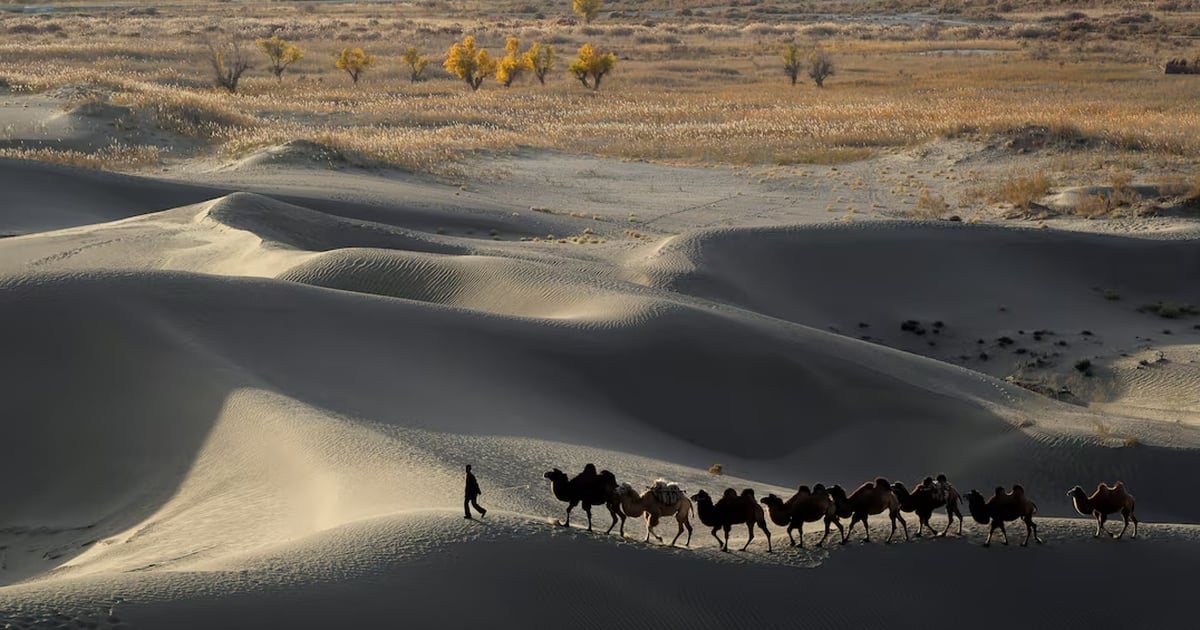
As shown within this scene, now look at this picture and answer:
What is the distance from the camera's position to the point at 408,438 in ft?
34.3

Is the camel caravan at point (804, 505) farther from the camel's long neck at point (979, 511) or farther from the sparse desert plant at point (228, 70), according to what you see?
the sparse desert plant at point (228, 70)

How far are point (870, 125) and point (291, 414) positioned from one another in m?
37.2

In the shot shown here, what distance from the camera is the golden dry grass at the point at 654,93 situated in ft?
132

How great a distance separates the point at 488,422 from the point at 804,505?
4.82 metres

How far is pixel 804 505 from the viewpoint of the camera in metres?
7.51

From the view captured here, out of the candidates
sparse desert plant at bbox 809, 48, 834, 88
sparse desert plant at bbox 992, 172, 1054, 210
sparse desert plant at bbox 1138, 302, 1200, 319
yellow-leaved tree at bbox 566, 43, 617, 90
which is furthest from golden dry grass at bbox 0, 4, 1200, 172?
sparse desert plant at bbox 1138, 302, 1200, 319

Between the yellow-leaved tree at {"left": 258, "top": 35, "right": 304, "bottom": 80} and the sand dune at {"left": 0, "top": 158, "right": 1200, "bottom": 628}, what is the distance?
4359cm

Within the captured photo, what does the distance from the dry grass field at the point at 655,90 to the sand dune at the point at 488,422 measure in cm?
1438

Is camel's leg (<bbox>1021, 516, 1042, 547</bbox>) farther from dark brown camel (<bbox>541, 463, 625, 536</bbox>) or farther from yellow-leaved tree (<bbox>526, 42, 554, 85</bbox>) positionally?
yellow-leaved tree (<bbox>526, 42, 554, 85</bbox>)

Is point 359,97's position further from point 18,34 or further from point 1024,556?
point 1024,556

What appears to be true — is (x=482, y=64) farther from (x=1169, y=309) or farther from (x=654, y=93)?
(x=1169, y=309)

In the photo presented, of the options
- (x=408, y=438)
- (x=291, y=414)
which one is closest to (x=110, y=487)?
(x=291, y=414)

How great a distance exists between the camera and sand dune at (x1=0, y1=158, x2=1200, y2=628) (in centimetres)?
690

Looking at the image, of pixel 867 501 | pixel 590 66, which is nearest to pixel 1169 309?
pixel 867 501
